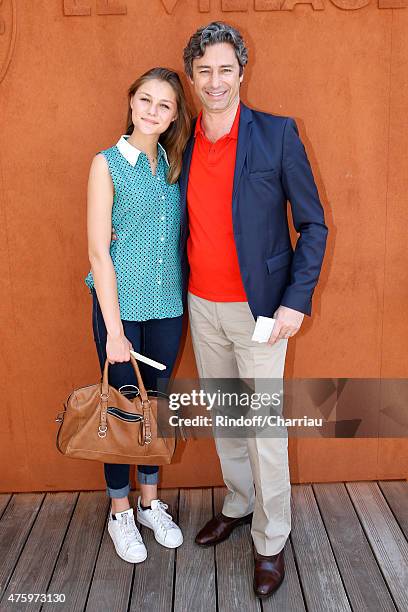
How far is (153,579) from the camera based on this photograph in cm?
238

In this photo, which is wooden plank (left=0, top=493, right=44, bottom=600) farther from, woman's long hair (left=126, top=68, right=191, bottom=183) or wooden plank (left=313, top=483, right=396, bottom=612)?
woman's long hair (left=126, top=68, right=191, bottom=183)

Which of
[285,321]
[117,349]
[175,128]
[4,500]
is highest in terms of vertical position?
A: [175,128]

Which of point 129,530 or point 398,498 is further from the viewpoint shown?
point 398,498

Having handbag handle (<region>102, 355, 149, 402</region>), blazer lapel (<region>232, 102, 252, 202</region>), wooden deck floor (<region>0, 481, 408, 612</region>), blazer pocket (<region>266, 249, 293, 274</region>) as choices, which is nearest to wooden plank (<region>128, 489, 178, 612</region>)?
wooden deck floor (<region>0, 481, 408, 612</region>)

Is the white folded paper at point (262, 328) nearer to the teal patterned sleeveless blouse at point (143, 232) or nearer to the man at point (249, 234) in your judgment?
the man at point (249, 234)

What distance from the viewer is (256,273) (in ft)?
7.24

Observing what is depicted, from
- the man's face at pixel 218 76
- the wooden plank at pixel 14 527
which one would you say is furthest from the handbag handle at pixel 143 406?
the man's face at pixel 218 76

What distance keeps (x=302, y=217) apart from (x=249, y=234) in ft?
0.61

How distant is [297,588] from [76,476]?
1.14 meters

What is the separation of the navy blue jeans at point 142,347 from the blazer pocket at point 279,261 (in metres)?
0.42

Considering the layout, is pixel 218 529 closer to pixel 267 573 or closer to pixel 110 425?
pixel 267 573

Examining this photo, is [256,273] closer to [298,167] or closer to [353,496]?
[298,167]

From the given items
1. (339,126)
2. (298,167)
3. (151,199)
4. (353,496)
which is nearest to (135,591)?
(353,496)

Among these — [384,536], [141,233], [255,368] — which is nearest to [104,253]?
[141,233]
